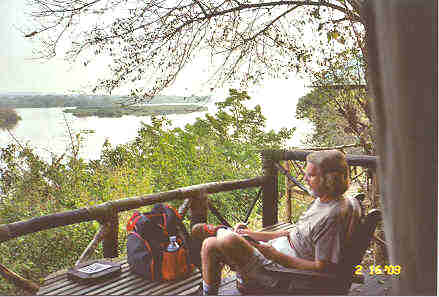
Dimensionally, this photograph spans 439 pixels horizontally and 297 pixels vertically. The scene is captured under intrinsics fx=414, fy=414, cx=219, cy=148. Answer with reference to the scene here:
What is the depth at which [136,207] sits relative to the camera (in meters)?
2.73

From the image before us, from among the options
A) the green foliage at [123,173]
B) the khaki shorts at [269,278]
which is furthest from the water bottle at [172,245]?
the green foliage at [123,173]

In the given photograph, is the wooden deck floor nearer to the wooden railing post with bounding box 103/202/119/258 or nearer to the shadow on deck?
the shadow on deck

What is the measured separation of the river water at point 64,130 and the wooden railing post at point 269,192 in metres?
1.74

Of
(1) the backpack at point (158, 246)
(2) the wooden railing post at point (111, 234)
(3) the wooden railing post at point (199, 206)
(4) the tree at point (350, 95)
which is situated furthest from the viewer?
(4) the tree at point (350, 95)

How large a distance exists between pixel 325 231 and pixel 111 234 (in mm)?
1522

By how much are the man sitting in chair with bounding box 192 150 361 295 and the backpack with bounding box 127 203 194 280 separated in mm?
410

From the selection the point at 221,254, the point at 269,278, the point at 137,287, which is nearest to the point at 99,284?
the point at 137,287

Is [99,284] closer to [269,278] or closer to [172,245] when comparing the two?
[172,245]

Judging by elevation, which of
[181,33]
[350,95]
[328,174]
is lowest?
[328,174]

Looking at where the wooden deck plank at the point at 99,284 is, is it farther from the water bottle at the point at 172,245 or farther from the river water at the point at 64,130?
the river water at the point at 64,130

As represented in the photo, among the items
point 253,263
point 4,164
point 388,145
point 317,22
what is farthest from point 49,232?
point 388,145

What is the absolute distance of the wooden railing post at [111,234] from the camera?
2.65 m

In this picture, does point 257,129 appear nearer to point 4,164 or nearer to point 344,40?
point 344,40

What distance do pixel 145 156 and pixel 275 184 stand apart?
210 centimetres
